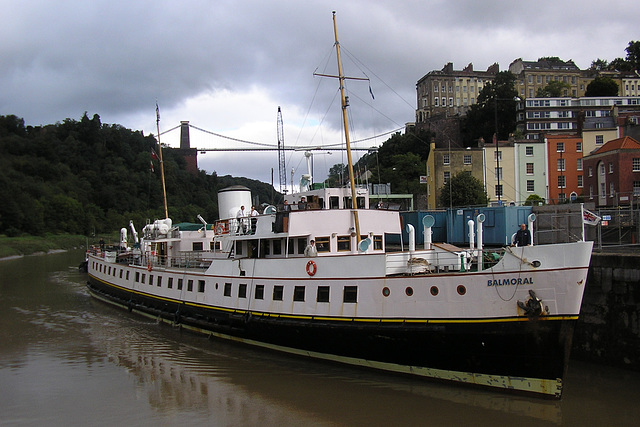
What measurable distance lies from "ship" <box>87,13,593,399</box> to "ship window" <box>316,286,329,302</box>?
4 centimetres

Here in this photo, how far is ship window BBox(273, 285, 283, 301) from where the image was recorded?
51.5ft

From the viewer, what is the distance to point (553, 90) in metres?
87.2

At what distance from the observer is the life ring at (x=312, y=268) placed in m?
14.8

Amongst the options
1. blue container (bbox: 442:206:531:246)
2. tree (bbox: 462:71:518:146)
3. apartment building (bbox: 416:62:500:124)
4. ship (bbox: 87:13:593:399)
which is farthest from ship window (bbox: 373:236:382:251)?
apartment building (bbox: 416:62:500:124)

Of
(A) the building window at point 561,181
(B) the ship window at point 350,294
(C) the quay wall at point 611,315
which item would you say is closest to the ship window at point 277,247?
(B) the ship window at point 350,294

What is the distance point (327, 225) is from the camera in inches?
654

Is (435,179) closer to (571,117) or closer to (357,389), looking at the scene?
(571,117)

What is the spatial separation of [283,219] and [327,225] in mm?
1522

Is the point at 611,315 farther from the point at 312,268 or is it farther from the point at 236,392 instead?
the point at 236,392

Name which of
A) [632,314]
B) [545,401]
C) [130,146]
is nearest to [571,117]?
[632,314]

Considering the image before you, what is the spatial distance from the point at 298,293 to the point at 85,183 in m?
109

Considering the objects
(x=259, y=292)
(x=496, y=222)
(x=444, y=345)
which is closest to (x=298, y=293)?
(x=259, y=292)

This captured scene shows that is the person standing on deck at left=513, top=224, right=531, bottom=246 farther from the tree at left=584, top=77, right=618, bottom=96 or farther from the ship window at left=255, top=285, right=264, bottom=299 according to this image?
the tree at left=584, top=77, right=618, bottom=96

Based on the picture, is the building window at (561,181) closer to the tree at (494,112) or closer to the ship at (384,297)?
the tree at (494,112)
